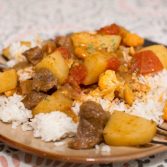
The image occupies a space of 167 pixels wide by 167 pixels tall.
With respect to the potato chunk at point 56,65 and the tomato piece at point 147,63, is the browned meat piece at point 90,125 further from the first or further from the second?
the tomato piece at point 147,63

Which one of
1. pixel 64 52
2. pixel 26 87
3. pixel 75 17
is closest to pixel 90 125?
pixel 26 87

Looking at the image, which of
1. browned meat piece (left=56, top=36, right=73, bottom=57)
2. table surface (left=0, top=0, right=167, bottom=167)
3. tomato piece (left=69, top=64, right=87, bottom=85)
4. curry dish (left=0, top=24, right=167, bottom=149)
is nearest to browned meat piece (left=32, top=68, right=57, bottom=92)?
curry dish (left=0, top=24, right=167, bottom=149)

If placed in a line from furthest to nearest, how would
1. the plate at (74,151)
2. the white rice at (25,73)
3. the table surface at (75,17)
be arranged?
the table surface at (75,17), the white rice at (25,73), the plate at (74,151)

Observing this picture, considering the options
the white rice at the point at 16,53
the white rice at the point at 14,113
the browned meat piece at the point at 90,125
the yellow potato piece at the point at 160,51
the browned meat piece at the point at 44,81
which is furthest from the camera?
→ the white rice at the point at 16,53

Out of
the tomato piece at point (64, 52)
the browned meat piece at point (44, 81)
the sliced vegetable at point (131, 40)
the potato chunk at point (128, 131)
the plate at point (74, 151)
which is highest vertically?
the sliced vegetable at point (131, 40)

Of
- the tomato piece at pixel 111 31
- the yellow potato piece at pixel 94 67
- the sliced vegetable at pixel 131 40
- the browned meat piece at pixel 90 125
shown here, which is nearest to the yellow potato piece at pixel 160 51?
the sliced vegetable at pixel 131 40

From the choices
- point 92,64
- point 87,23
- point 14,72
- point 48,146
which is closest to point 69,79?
point 92,64
